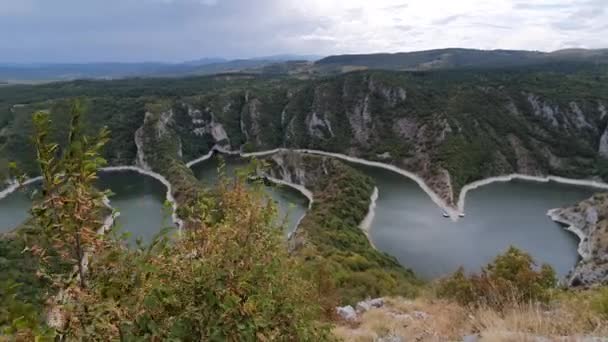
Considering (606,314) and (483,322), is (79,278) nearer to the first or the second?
(483,322)

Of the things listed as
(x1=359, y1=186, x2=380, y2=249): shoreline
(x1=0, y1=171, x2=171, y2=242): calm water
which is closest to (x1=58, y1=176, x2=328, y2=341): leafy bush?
(x1=0, y1=171, x2=171, y2=242): calm water

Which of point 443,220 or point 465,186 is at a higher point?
point 465,186

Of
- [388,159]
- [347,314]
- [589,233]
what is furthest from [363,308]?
[388,159]

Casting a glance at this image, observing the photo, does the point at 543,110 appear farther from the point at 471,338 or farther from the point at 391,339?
the point at 471,338

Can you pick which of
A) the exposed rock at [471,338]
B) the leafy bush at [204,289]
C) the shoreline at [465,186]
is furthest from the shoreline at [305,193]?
the leafy bush at [204,289]


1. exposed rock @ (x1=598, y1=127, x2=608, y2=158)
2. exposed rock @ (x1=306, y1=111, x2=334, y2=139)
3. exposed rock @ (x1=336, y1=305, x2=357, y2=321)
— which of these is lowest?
exposed rock @ (x1=598, y1=127, x2=608, y2=158)

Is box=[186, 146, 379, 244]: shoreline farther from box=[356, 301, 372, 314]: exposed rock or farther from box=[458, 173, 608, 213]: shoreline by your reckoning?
box=[356, 301, 372, 314]: exposed rock

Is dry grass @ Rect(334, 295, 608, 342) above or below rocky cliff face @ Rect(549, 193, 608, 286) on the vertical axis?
above
